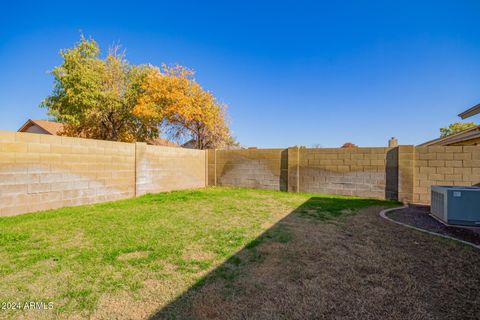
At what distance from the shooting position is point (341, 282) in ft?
7.76

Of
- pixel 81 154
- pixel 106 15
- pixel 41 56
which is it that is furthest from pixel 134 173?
pixel 41 56

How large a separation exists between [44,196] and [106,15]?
9.50 metres

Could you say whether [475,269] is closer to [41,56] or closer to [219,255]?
[219,255]

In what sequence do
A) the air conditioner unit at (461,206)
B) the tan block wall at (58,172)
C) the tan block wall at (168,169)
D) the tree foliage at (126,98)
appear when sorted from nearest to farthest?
1. the air conditioner unit at (461,206)
2. the tan block wall at (58,172)
3. the tan block wall at (168,169)
4. the tree foliage at (126,98)

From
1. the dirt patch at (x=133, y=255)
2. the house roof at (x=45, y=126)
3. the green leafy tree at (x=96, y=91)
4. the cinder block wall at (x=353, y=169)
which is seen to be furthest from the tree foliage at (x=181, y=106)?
the house roof at (x=45, y=126)

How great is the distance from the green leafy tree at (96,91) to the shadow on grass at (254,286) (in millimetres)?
→ 12692

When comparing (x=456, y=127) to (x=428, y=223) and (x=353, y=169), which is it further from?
(x=428, y=223)

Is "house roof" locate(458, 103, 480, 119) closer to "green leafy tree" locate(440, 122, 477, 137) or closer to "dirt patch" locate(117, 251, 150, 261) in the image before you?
"dirt patch" locate(117, 251, 150, 261)

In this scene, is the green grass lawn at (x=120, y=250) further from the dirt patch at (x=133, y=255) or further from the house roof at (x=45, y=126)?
the house roof at (x=45, y=126)

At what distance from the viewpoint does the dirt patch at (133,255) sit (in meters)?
2.96

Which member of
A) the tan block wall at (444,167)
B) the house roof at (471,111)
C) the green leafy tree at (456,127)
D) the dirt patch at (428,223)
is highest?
the green leafy tree at (456,127)

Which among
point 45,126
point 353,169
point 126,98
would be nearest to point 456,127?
point 353,169

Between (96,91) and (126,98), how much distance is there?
5.53 feet

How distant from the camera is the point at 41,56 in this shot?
12445 mm
